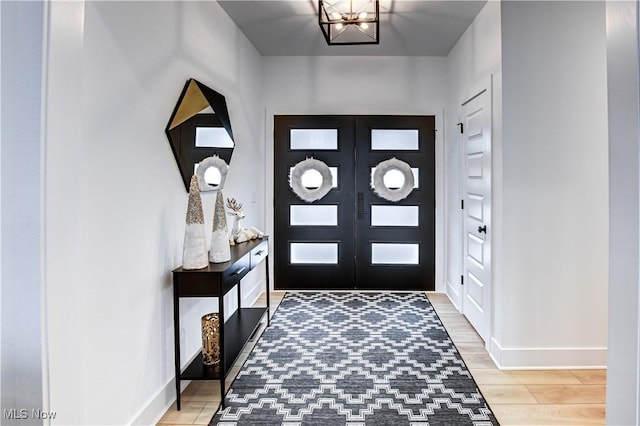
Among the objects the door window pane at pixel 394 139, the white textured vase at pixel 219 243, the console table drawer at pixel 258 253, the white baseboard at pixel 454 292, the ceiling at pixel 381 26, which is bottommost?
the white baseboard at pixel 454 292

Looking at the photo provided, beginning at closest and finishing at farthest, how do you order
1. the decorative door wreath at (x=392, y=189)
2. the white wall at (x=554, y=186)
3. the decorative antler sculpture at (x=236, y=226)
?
the white wall at (x=554, y=186) < the decorative antler sculpture at (x=236, y=226) < the decorative door wreath at (x=392, y=189)

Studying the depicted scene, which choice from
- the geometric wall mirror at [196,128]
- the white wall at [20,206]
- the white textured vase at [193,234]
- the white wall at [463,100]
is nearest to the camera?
the white wall at [20,206]

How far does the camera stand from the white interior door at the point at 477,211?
3.20 meters

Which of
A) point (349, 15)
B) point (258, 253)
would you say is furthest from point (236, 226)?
point (349, 15)

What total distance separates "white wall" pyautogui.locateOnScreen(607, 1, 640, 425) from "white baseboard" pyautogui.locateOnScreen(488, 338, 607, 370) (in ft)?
6.05

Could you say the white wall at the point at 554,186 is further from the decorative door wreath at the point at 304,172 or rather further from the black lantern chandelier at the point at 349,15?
the decorative door wreath at the point at 304,172

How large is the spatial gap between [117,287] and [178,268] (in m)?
Answer: 0.59

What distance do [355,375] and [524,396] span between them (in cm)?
102

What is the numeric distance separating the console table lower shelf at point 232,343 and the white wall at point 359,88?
2.04 metres

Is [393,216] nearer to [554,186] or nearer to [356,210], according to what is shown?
[356,210]

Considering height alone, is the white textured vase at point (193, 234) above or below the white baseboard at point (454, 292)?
above

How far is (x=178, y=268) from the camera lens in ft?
7.95

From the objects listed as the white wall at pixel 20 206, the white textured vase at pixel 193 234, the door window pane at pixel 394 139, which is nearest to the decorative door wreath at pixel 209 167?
the white textured vase at pixel 193 234

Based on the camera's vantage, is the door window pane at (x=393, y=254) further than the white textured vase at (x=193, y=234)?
Yes
